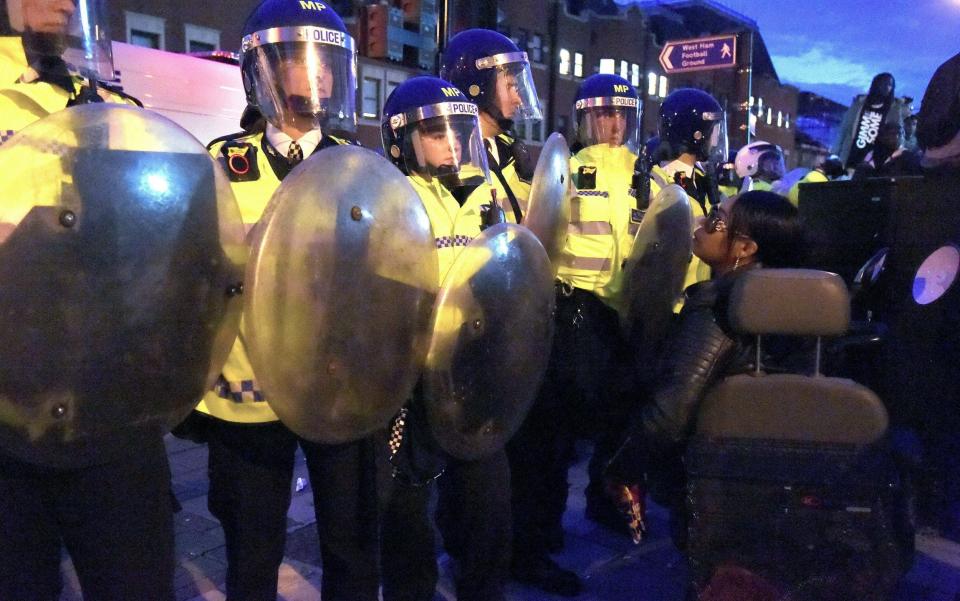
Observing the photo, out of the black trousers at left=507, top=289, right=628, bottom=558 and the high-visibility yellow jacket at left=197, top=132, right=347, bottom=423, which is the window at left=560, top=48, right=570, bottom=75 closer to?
the black trousers at left=507, top=289, right=628, bottom=558

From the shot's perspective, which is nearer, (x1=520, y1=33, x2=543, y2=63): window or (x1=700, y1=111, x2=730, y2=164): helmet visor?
(x1=700, y1=111, x2=730, y2=164): helmet visor

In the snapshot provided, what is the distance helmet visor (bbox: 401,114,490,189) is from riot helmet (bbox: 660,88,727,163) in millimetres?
2177

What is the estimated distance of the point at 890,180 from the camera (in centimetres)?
437

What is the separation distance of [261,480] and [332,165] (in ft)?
3.01

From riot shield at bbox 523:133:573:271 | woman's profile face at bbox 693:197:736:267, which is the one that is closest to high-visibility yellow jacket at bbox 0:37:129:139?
riot shield at bbox 523:133:573:271

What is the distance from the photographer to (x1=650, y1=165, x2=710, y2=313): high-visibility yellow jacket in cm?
376

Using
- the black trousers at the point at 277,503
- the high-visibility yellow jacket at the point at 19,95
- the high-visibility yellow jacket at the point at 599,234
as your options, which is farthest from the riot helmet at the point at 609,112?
the high-visibility yellow jacket at the point at 19,95

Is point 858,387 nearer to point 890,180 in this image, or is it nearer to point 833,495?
point 833,495

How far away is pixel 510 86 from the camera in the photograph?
336 cm

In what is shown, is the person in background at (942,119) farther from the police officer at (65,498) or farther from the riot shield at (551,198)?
the police officer at (65,498)

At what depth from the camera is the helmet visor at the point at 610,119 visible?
Result: 3902mm

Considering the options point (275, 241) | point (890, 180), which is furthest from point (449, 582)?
point (890, 180)

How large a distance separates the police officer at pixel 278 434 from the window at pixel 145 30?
1665 cm

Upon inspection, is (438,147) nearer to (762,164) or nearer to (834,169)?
(762,164)
